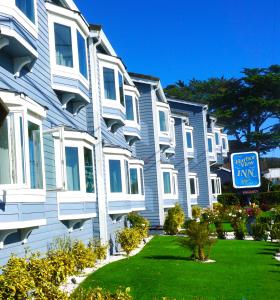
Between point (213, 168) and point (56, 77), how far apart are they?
146 ft

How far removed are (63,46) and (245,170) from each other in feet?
25.3

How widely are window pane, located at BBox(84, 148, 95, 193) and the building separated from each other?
4 centimetres

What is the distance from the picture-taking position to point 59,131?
40.9 feet

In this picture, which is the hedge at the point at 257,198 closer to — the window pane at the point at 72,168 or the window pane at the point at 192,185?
the window pane at the point at 192,185

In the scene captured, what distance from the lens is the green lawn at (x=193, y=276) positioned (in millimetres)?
11141

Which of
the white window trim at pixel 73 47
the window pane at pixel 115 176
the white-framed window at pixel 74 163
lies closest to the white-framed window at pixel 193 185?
the window pane at pixel 115 176

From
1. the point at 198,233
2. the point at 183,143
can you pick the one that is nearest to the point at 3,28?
the point at 198,233

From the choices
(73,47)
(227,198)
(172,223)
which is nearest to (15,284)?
(73,47)

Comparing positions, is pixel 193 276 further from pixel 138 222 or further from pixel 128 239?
pixel 138 222

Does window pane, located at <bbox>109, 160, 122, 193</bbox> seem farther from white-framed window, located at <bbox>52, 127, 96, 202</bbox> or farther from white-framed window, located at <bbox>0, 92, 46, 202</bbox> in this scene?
white-framed window, located at <bbox>0, 92, 46, 202</bbox>

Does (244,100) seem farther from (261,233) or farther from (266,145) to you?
(261,233)

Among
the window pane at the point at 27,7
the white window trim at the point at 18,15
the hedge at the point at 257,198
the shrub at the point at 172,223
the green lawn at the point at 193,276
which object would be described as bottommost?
the green lawn at the point at 193,276

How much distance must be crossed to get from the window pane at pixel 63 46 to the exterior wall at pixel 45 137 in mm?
526

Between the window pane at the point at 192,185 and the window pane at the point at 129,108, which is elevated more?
the window pane at the point at 129,108
